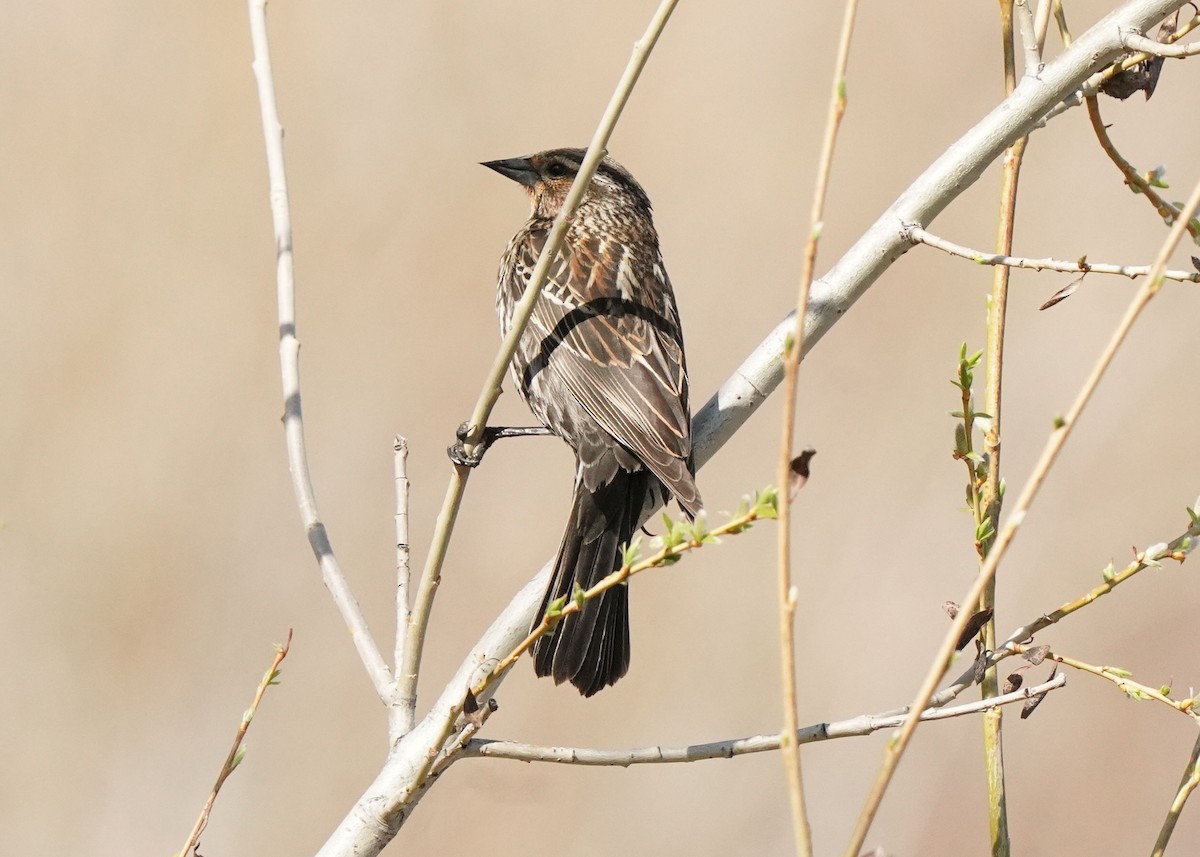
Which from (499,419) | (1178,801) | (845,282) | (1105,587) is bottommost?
(1178,801)

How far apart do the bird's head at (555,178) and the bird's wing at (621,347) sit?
42 centimetres

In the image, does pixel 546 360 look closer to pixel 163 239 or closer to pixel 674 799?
pixel 674 799

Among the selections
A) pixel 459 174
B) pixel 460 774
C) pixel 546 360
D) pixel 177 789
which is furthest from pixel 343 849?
pixel 459 174

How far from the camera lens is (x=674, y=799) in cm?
553

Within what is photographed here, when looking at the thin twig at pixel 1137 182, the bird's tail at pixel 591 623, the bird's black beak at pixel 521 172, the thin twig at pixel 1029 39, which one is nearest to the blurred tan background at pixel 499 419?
the bird's black beak at pixel 521 172

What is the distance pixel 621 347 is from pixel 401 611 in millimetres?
1170

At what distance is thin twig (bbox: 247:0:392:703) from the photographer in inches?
83.5

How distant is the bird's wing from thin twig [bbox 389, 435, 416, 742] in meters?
0.54

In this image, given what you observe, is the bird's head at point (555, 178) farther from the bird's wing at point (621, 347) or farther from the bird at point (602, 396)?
the bird's wing at point (621, 347)

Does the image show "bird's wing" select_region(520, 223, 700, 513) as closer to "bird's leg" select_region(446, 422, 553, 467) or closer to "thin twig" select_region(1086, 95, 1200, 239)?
"bird's leg" select_region(446, 422, 553, 467)

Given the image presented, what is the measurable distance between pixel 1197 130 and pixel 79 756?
19.0ft

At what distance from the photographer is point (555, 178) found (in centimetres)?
403

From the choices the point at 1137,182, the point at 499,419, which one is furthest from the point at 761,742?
the point at 499,419

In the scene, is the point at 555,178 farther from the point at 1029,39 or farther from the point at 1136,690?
the point at 1136,690
